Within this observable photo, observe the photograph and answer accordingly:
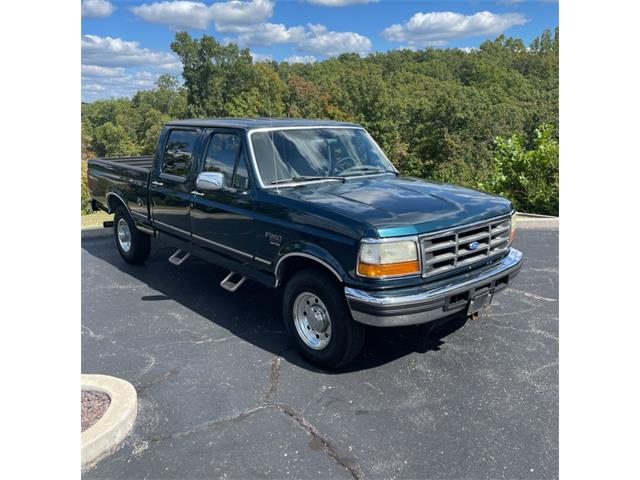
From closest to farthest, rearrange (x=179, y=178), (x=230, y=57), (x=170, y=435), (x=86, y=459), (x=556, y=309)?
1. (x=86, y=459)
2. (x=170, y=435)
3. (x=556, y=309)
4. (x=179, y=178)
5. (x=230, y=57)

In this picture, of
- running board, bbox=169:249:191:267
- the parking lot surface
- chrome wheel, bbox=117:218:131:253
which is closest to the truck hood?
the parking lot surface

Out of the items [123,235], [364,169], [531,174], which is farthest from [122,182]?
[531,174]

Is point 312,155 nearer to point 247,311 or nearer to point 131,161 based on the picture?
point 247,311

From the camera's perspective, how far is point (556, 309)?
214 inches

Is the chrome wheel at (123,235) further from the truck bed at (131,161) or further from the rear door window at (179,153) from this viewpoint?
the rear door window at (179,153)

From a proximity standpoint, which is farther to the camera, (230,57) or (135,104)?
(135,104)

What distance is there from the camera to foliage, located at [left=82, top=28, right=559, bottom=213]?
49031 mm

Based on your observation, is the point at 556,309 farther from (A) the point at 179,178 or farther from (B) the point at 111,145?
(B) the point at 111,145

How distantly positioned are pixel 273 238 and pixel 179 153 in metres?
2.11

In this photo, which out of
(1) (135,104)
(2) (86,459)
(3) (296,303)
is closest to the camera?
(2) (86,459)

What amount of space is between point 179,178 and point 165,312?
149cm

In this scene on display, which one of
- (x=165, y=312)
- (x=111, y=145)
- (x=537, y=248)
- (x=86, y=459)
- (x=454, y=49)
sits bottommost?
(x=86, y=459)

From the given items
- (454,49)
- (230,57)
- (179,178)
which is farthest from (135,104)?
(179,178)

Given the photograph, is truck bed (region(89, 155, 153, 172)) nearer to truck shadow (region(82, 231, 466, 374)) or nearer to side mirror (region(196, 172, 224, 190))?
truck shadow (region(82, 231, 466, 374))
